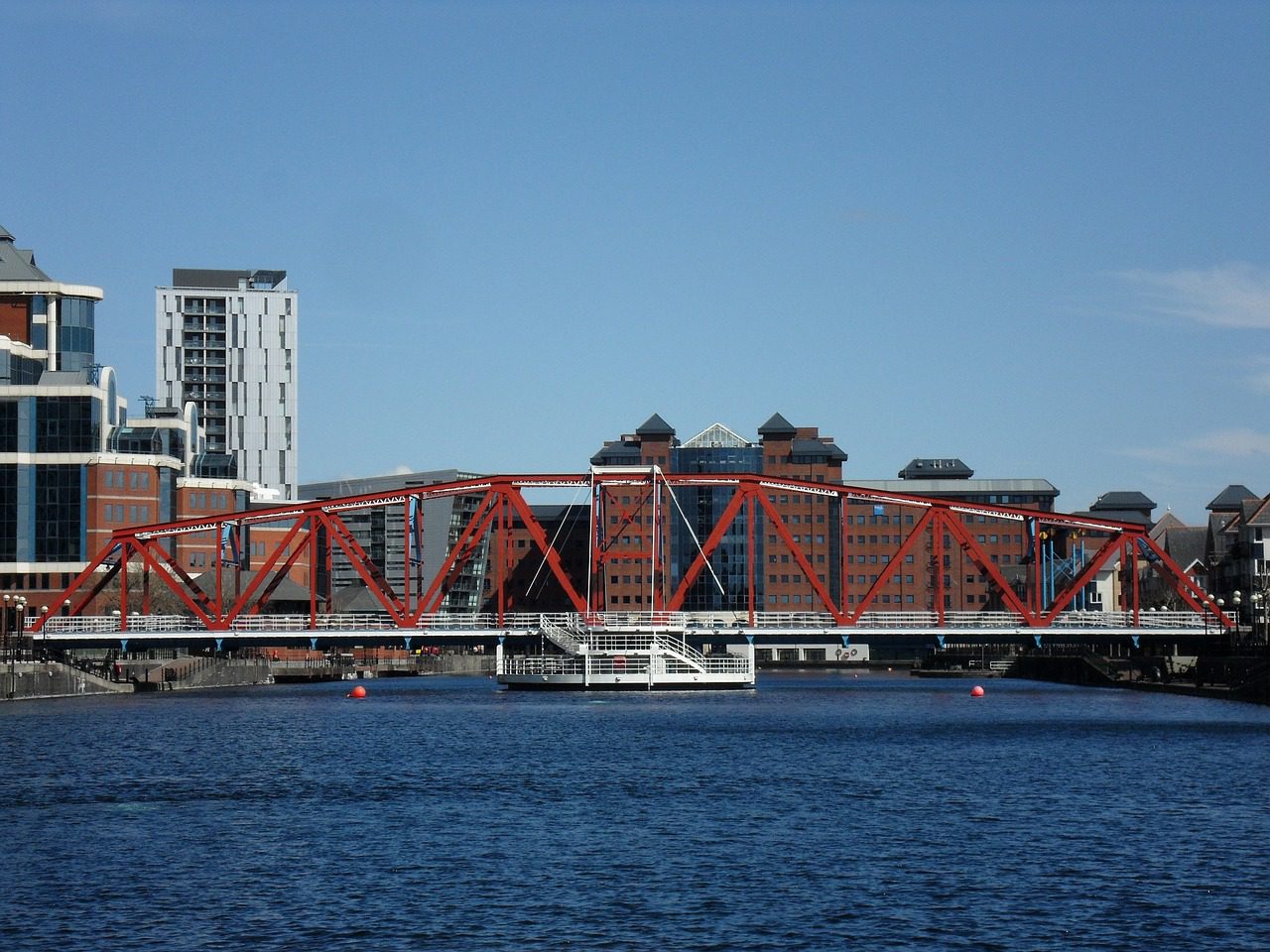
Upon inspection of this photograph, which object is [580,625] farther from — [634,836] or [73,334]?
[634,836]

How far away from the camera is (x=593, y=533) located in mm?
134500

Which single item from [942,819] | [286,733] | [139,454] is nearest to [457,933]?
[942,819]

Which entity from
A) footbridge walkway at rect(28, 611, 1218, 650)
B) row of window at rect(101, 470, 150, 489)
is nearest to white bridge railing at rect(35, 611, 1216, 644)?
footbridge walkway at rect(28, 611, 1218, 650)

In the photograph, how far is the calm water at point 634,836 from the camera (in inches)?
1554

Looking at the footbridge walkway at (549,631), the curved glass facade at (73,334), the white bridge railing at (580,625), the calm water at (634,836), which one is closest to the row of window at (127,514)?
the curved glass facade at (73,334)

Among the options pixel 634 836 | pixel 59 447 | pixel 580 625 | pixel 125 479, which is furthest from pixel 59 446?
pixel 634 836

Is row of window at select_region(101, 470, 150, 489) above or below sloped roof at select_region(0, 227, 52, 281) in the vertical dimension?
below

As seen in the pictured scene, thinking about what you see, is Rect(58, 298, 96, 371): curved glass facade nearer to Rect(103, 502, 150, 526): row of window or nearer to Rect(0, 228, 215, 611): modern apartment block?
Rect(0, 228, 215, 611): modern apartment block

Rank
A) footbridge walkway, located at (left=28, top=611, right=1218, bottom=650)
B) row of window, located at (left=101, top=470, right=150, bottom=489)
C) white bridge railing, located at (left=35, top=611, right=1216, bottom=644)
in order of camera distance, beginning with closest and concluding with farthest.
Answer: footbridge walkway, located at (left=28, top=611, right=1218, bottom=650), white bridge railing, located at (left=35, top=611, right=1216, bottom=644), row of window, located at (left=101, top=470, right=150, bottom=489)

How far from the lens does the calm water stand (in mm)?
39469

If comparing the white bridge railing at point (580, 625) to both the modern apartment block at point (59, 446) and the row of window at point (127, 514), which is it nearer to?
the modern apartment block at point (59, 446)

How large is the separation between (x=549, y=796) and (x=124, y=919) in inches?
928

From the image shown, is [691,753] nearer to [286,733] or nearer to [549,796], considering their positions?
[549,796]

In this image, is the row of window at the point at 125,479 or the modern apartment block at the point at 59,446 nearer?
the modern apartment block at the point at 59,446
